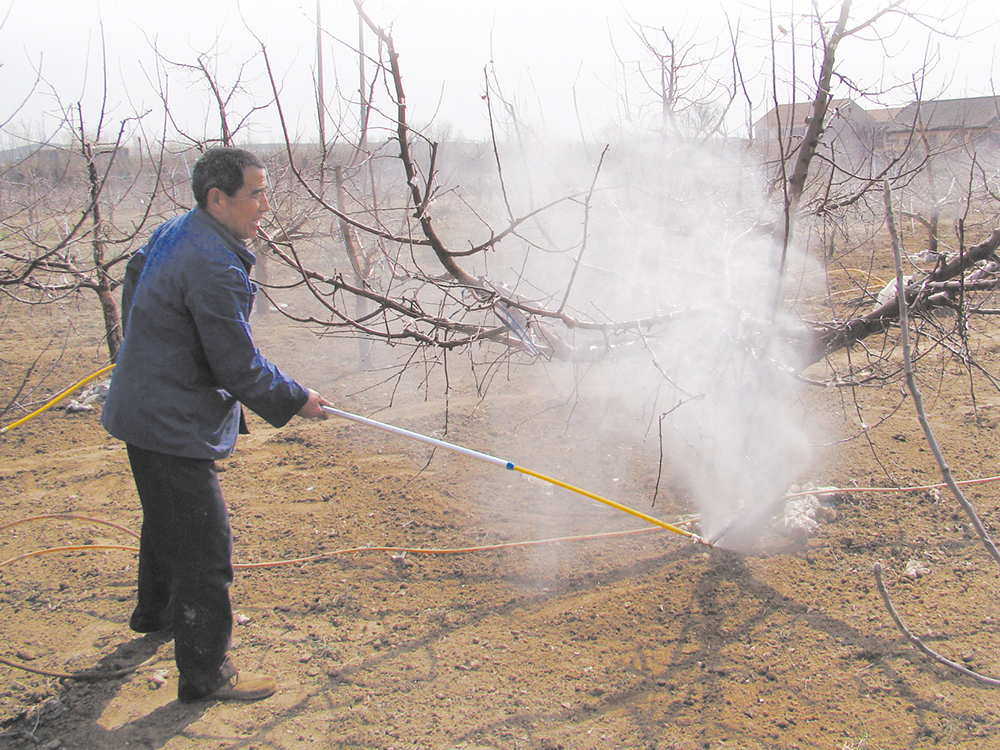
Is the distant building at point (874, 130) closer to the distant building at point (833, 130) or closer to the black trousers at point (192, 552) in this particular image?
the distant building at point (833, 130)

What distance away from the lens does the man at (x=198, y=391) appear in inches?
88.7

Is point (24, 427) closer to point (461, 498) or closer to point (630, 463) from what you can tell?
point (461, 498)

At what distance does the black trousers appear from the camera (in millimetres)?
2385

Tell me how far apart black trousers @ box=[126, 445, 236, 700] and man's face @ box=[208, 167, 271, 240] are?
86 cm

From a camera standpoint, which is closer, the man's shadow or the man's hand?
the man's shadow

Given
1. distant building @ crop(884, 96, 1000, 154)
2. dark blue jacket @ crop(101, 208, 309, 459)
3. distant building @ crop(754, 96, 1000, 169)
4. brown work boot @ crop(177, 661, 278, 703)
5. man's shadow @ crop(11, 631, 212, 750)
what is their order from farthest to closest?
distant building @ crop(754, 96, 1000, 169) < distant building @ crop(884, 96, 1000, 154) < brown work boot @ crop(177, 661, 278, 703) < man's shadow @ crop(11, 631, 212, 750) < dark blue jacket @ crop(101, 208, 309, 459)

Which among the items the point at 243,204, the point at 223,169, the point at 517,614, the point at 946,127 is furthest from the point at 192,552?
the point at 946,127

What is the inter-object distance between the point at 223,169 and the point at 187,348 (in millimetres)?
631

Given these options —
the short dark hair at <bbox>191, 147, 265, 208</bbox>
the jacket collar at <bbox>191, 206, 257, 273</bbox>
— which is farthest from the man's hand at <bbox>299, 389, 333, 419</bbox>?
the short dark hair at <bbox>191, 147, 265, 208</bbox>

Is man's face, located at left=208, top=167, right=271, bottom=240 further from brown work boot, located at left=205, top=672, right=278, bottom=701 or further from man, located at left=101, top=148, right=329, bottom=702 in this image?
brown work boot, located at left=205, top=672, right=278, bottom=701

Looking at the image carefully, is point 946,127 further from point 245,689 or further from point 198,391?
point 245,689

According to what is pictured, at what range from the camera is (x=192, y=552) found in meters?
2.42

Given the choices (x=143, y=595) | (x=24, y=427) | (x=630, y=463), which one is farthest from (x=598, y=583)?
(x=24, y=427)

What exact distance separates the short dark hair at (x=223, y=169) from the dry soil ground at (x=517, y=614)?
1.91 metres
